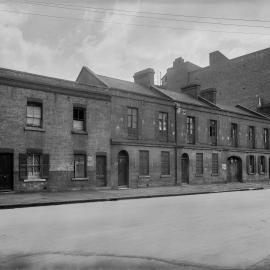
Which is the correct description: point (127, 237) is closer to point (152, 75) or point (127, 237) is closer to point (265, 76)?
point (152, 75)

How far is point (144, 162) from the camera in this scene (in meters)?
27.7

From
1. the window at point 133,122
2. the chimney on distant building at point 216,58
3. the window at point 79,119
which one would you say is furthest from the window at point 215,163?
the chimney on distant building at point 216,58

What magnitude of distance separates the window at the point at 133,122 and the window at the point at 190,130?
234 inches

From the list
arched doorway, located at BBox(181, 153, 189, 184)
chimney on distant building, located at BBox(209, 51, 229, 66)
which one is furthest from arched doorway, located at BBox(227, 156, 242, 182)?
chimney on distant building, located at BBox(209, 51, 229, 66)

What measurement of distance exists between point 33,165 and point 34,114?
2.89 metres

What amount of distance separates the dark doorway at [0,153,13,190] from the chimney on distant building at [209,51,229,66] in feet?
121

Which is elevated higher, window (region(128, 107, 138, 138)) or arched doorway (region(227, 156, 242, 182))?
window (region(128, 107, 138, 138))

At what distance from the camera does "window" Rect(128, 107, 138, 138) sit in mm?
27031

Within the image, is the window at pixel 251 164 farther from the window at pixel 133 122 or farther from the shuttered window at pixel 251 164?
the window at pixel 133 122

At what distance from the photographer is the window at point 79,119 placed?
77.7ft

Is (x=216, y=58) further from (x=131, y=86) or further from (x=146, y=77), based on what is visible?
(x=131, y=86)

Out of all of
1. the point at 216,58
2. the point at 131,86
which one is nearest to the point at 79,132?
the point at 131,86

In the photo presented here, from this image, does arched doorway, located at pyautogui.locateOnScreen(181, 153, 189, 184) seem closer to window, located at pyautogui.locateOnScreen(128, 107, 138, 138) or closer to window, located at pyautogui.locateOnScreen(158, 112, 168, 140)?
window, located at pyautogui.locateOnScreen(158, 112, 168, 140)

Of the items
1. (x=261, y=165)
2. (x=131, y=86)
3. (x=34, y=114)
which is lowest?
(x=261, y=165)
